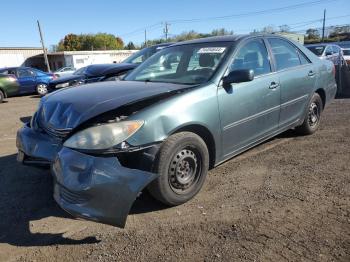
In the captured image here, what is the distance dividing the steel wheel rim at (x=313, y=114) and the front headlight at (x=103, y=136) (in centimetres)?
361

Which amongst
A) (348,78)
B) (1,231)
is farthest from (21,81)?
(1,231)

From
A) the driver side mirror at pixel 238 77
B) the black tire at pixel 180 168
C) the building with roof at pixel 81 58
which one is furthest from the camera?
the building with roof at pixel 81 58

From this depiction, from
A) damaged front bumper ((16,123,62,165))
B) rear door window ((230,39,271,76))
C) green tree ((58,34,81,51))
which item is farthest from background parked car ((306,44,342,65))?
green tree ((58,34,81,51))

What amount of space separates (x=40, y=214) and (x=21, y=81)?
551 inches

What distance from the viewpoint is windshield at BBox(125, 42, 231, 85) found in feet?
13.8

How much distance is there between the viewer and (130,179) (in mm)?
2949

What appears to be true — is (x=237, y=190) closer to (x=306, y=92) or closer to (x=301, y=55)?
(x=306, y=92)

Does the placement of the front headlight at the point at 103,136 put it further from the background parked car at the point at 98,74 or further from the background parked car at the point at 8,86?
the background parked car at the point at 8,86

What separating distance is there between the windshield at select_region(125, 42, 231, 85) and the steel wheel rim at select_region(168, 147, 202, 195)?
0.86 metres

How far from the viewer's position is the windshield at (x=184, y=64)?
421cm

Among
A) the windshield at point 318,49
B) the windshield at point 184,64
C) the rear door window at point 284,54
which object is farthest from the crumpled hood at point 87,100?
the windshield at point 318,49

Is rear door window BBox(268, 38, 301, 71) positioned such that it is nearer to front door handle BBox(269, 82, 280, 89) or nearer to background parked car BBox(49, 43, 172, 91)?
front door handle BBox(269, 82, 280, 89)

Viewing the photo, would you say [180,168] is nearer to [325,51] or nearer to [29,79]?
[325,51]

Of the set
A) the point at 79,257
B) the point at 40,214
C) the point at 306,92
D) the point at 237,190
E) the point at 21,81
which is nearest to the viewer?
the point at 79,257
